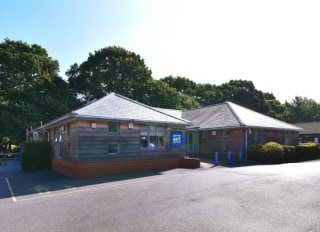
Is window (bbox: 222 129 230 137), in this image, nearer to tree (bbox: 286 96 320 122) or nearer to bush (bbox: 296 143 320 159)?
bush (bbox: 296 143 320 159)

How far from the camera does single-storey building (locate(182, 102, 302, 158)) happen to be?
22.1m

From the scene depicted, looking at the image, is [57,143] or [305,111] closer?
[57,143]

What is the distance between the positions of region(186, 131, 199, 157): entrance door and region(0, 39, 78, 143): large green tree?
1543 cm

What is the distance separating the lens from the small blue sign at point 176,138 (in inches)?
687

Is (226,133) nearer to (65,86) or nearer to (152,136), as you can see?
(152,136)

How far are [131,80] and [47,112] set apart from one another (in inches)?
520

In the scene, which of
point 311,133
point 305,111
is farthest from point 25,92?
point 305,111

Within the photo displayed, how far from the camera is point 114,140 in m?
14.9

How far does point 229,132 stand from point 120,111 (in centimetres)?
1135

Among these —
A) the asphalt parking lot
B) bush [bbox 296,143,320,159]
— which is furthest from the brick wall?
bush [bbox 296,143,320,159]

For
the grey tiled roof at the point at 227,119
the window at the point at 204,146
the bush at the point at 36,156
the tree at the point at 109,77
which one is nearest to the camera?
the bush at the point at 36,156

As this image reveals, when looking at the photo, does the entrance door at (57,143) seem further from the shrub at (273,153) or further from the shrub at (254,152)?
the shrub at (273,153)

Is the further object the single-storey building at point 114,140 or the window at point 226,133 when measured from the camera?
the window at point 226,133

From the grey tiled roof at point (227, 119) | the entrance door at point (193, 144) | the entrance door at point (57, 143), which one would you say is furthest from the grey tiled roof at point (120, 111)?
the entrance door at point (193, 144)
